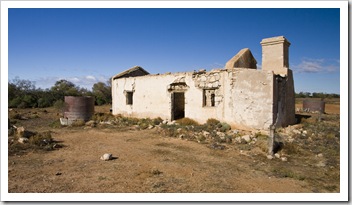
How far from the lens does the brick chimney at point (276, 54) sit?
34.0ft

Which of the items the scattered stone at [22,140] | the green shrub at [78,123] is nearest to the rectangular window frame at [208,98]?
the green shrub at [78,123]

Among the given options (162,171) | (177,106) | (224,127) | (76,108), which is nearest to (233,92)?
(224,127)

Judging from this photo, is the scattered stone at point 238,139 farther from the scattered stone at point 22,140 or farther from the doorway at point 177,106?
the scattered stone at point 22,140

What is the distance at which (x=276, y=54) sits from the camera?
10539 mm

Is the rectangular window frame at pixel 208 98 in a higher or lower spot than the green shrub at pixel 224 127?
higher

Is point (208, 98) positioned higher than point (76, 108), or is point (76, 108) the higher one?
point (208, 98)

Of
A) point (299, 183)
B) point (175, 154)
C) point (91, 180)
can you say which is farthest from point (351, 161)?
point (91, 180)

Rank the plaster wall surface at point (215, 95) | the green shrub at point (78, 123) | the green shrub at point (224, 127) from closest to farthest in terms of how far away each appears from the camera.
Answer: the plaster wall surface at point (215, 95)
the green shrub at point (224, 127)
the green shrub at point (78, 123)

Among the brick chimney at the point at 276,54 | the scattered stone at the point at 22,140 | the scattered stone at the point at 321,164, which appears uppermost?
the brick chimney at the point at 276,54

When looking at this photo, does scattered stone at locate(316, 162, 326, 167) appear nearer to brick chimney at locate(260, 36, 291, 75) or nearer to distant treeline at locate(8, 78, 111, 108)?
brick chimney at locate(260, 36, 291, 75)

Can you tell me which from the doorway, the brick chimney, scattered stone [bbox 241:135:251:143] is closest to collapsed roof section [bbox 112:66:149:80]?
the doorway

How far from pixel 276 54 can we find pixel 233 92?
2.74 meters

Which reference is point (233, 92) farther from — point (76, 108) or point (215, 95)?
point (76, 108)

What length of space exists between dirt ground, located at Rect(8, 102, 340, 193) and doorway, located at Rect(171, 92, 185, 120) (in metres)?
5.11
